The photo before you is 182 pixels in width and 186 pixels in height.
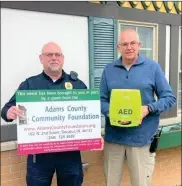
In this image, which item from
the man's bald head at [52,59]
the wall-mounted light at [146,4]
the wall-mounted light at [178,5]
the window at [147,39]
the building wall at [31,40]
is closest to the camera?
the man's bald head at [52,59]

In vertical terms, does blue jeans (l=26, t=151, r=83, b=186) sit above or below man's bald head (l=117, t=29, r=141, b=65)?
below

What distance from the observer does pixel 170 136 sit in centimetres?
408

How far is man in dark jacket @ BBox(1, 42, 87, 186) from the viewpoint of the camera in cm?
255

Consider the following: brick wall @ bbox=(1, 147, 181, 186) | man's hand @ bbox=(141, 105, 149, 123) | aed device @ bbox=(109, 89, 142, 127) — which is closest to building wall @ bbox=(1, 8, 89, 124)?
brick wall @ bbox=(1, 147, 181, 186)

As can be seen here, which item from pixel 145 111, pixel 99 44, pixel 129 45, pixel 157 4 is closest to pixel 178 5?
pixel 157 4

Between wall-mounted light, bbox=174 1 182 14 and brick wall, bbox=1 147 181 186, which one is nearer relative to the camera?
brick wall, bbox=1 147 181 186

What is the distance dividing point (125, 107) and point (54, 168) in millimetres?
796

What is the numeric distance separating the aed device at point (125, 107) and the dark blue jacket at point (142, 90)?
11 cm

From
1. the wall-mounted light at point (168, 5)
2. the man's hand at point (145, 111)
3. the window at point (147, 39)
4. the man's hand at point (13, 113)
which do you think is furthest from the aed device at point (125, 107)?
the wall-mounted light at point (168, 5)

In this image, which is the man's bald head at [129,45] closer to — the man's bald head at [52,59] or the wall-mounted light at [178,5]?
the man's bald head at [52,59]

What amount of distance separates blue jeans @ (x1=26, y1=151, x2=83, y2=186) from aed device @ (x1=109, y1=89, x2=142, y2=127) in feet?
1.57

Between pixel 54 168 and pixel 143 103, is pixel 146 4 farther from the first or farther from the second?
pixel 54 168

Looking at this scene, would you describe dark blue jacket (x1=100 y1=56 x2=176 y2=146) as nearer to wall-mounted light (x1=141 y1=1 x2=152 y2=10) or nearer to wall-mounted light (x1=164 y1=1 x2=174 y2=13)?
wall-mounted light (x1=141 y1=1 x2=152 y2=10)

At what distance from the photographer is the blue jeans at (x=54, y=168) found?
2.59m
